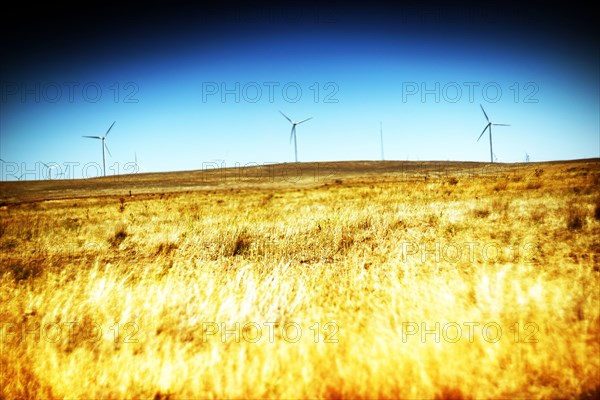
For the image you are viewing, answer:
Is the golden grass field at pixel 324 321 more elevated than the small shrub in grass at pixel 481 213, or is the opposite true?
the small shrub in grass at pixel 481 213

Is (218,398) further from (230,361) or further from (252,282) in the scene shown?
(252,282)

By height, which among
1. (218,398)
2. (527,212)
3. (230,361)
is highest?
(527,212)

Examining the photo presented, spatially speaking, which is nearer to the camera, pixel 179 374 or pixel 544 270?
pixel 179 374

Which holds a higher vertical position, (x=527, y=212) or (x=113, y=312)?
(x=527, y=212)

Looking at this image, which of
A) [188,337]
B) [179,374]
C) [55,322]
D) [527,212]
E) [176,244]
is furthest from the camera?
[527,212]

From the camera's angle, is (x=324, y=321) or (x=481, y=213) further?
(x=481, y=213)

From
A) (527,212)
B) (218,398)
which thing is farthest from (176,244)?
(527,212)

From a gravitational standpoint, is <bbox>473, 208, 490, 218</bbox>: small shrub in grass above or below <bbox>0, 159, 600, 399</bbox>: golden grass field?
above

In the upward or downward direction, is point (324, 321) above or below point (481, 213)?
below

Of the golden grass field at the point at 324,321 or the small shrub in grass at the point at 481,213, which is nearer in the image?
the golden grass field at the point at 324,321

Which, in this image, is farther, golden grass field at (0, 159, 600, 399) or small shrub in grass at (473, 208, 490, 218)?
small shrub in grass at (473, 208, 490, 218)

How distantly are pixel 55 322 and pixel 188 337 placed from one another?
83.1 inches

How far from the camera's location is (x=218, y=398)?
284 centimetres

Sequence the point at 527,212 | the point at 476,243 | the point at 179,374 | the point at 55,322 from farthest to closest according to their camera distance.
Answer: the point at 527,212 → the point at 476,243 → the point at 55,322 → the point at 179,374
